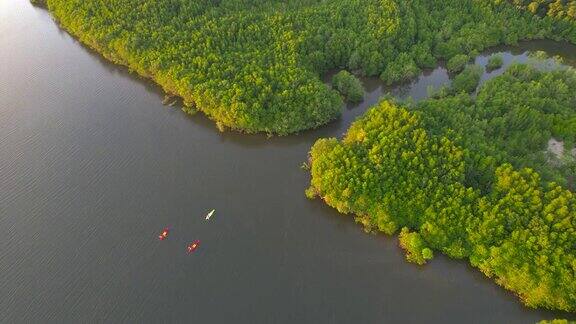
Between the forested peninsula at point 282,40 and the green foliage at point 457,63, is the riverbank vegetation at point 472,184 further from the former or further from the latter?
the green foliage at point 457,63

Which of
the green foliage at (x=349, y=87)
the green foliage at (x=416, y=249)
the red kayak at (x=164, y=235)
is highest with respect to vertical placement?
the green foliage at (x=349, y=87)

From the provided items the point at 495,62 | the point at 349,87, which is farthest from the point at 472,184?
the point at 495,62

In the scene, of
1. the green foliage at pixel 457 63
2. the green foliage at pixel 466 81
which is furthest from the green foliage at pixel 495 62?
the green foliage at pixel 466 81

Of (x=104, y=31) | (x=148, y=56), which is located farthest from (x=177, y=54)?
(x=104, y=31)

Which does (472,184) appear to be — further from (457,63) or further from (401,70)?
(457,63)

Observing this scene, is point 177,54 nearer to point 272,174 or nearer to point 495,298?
point 272,174

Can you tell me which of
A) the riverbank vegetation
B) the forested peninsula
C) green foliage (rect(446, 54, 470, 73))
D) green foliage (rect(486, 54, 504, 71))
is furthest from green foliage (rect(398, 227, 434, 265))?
green foliage (rect(486, 54, 504, 71))

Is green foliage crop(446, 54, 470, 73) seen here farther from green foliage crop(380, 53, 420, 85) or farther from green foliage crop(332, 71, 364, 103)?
green foliage crop(332, 71, 364, 103)
